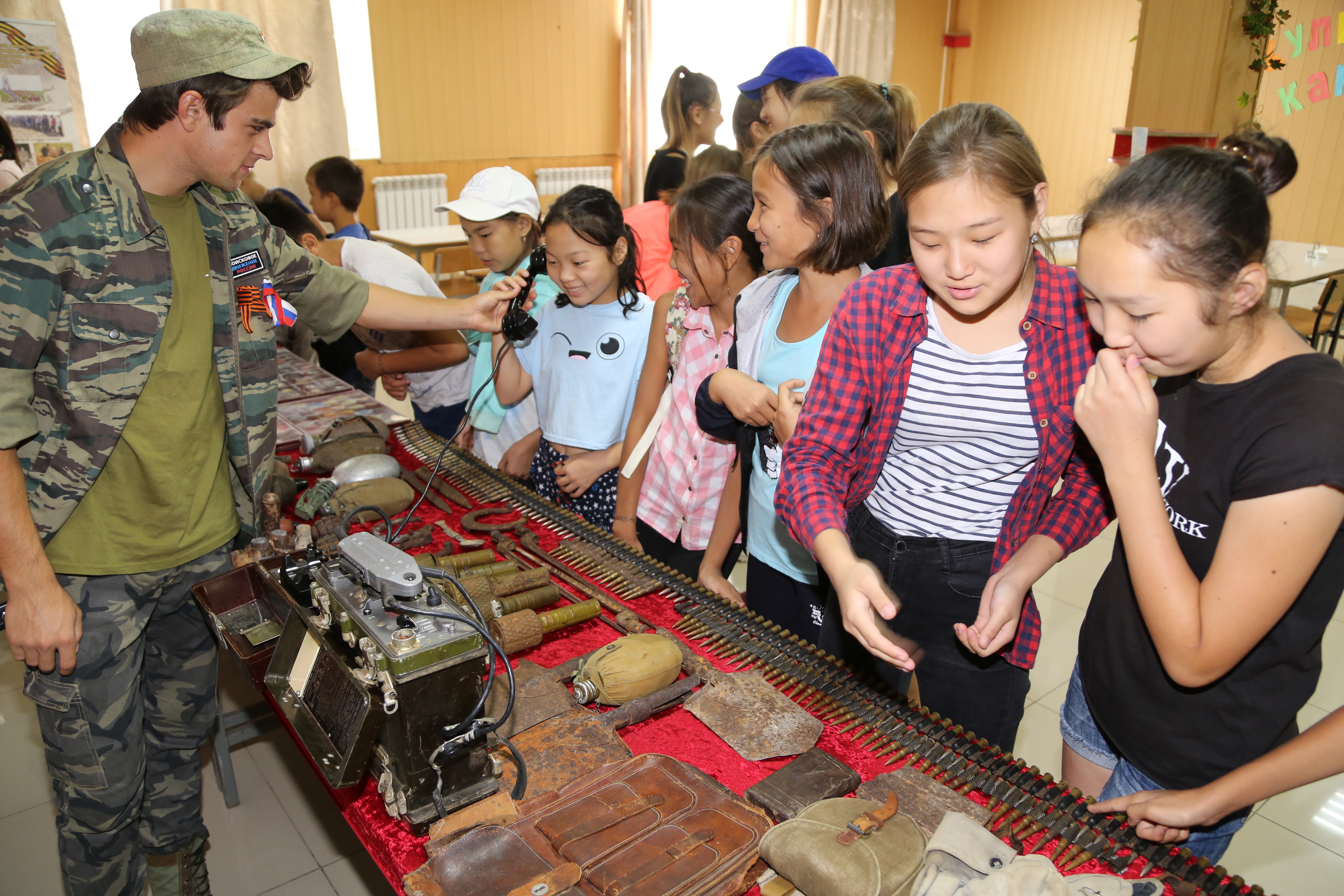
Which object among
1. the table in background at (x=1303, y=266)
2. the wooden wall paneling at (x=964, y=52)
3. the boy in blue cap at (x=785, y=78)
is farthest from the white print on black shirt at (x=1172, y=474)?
the wooden wall paneling at (x=964, y=52)

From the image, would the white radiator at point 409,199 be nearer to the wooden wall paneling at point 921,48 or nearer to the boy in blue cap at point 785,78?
the boy in blue cap at point 785,78

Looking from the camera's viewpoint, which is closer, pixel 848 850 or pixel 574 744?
pixel 848 850

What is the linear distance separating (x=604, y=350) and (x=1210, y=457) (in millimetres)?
1821

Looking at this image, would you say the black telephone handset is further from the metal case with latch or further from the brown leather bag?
the brown leather bag

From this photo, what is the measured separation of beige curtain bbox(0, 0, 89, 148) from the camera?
614cm

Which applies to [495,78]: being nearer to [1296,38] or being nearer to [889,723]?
[1296,38]

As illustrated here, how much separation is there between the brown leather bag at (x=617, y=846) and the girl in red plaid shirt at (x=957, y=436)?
1.15 feet

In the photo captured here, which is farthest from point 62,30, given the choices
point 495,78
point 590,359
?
point 590,359

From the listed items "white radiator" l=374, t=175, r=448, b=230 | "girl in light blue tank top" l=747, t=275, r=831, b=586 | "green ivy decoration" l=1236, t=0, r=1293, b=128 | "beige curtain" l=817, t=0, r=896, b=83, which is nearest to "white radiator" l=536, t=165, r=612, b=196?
"white radiator" l=374, t=175, r=448, b=230

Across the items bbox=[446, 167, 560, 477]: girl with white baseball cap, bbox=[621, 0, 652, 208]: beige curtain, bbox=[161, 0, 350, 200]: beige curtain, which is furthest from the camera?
bbox=[621, 0, 652, 208]: beige curtain

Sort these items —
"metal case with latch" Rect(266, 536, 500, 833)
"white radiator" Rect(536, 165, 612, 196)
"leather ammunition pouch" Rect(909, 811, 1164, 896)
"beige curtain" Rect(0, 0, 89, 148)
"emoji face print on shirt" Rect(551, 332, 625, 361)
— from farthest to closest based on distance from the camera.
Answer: "white radiator" Rect(536, 165, 612, 196), "beige curtain" Rect(0, 0, 89, 148), "emoji face print on shirt" Rect(551, 332, 625, 361), "metal case with latch" Rect(266, 536, 500, 833), "leather ammunition pouch" Rect(909, 811, 1164, 896)

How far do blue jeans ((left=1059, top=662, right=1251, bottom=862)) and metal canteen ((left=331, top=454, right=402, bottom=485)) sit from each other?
5.75 feet

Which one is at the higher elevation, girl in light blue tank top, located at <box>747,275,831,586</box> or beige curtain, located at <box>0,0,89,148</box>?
beige curtain, located at <box>0,0,89,148</box>

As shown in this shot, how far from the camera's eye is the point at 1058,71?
10641mm
